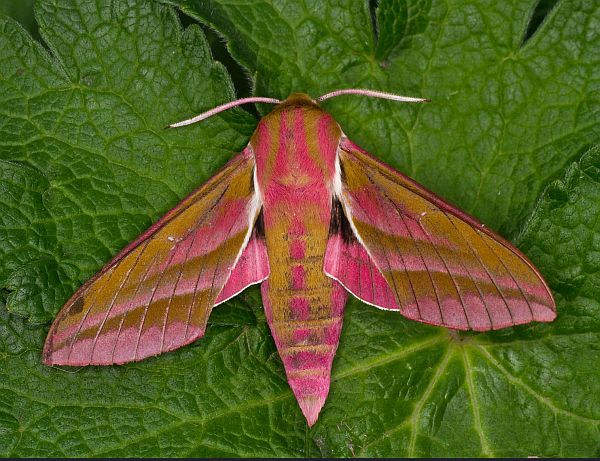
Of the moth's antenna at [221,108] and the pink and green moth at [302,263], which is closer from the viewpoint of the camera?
the pink and green moth at [302,263]

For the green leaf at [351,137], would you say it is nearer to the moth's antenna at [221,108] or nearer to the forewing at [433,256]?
the moth's antenna at [221,108]

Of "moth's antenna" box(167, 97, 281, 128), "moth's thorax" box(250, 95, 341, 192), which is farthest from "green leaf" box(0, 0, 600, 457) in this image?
"moth's thorax" box(250, 95, 341, 192)

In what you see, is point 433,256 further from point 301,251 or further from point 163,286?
point 163,286

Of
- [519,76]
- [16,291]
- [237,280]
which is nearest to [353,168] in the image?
[237,280]

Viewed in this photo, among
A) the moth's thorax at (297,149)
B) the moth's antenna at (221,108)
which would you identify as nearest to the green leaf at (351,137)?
the moth's antenna at (221,108)

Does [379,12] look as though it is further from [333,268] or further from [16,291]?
[16,291]

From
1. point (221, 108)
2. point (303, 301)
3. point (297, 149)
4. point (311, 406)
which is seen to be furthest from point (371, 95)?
point (311, 406)

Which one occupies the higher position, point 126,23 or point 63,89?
point 126,23
